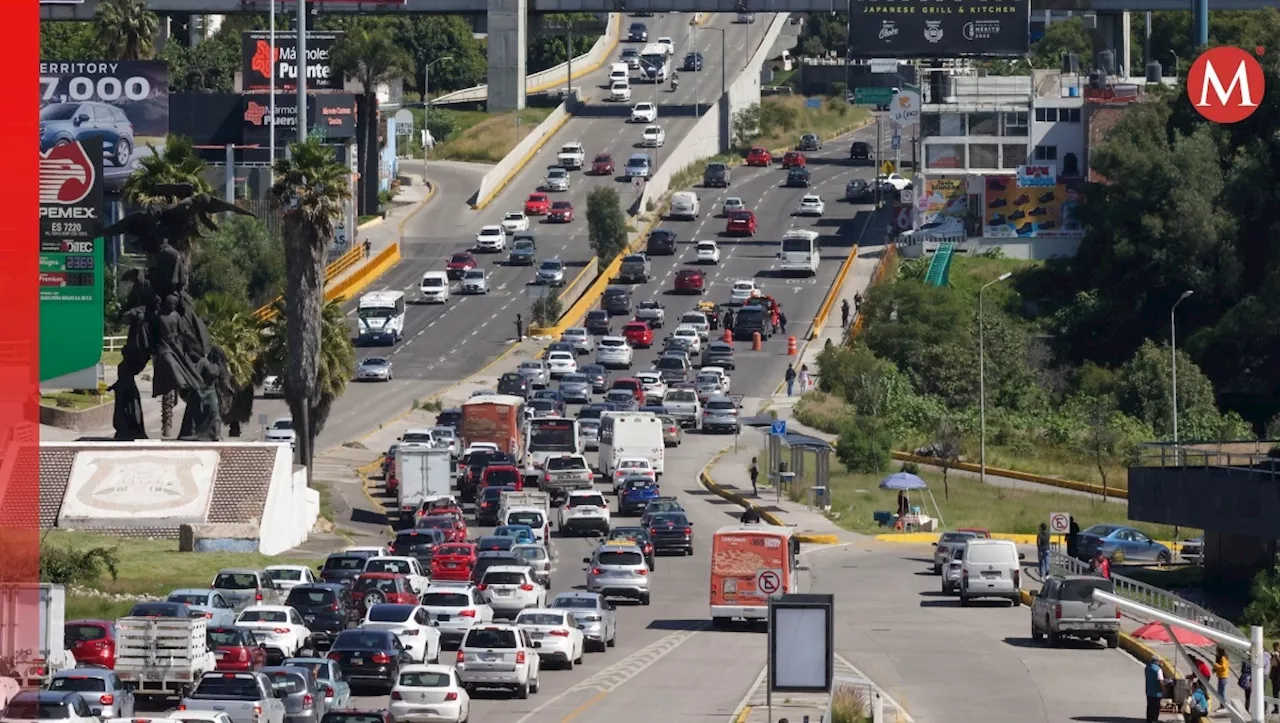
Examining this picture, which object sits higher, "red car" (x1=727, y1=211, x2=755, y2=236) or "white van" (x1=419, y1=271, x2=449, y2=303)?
"red car" (x1=727, y1=211, x2=755, y2=236)

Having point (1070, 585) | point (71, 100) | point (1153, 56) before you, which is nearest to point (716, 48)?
point (1153, 56)

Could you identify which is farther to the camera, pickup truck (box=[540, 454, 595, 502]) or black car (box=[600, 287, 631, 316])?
black car (box=[600, 287, 631, 316])

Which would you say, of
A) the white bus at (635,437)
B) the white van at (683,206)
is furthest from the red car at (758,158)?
the white bus at (635,437)

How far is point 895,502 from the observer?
256ft

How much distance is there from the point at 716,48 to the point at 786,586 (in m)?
147

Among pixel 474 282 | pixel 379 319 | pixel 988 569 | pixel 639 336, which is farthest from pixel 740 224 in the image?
pixel 988 569

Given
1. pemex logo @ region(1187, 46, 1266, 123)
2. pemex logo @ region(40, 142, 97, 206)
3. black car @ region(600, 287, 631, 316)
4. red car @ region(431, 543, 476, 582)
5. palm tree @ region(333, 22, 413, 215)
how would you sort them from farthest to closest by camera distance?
palm tree @ region(333, 22, 413, 215) → black car @ region(600, 287, 631, 316) → pemex logo @ region(1187, 46, 1266, 123) → pemex logo @ region(40, 142, 97, 206) → red car @ region(431, 543, 476, 582)

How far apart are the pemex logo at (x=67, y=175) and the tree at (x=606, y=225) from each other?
139 ft

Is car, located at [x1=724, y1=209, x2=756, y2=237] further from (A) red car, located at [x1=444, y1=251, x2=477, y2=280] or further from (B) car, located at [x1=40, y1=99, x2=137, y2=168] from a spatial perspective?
(B) car, located at [x1=40, y1=99, x2=137, y2=168]

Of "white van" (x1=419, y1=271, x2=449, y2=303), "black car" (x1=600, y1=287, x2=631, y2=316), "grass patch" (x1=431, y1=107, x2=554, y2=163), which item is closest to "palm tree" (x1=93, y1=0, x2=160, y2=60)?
"white van" (x1=419, y1=271, x2=449, y2=303)

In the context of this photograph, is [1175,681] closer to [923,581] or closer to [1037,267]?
[923,581]

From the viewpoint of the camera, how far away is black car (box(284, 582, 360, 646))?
149 ft

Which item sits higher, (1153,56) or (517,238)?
(1153,56)

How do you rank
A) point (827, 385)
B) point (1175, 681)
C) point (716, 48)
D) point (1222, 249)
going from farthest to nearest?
point (716, 48)
point (1222, 249)
point (827, 385)
point (1175, 681)
